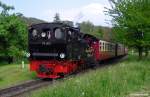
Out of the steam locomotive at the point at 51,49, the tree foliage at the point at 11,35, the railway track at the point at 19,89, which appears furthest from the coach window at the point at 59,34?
the tree foliage at the point at 11,35

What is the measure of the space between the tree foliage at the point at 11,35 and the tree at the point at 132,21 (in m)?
11.1

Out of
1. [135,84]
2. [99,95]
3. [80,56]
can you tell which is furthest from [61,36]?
[99,95]

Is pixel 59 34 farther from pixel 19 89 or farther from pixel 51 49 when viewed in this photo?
pixel 19 89

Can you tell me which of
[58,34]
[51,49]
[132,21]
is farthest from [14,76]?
[132,21]

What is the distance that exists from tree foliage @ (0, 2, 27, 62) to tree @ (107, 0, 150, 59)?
11.1 meters

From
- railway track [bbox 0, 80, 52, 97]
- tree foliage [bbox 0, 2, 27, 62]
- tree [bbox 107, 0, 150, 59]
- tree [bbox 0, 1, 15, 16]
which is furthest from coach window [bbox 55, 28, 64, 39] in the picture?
tree [bbox 0, 1, 15, 16]

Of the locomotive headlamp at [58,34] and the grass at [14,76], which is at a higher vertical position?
the locomotive headlamp at [58,34]

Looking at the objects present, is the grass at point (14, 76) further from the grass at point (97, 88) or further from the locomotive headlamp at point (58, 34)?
the grass at point (97, 88)

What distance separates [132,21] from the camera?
39781mm

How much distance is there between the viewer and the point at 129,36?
4159 cm

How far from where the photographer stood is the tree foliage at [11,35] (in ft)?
154

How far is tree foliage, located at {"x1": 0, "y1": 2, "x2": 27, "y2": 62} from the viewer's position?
46.8 metres

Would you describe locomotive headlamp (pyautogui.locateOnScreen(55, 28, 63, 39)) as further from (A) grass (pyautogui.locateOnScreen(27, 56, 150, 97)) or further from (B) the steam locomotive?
(A) grass (pyautogui.locateOnScreen(27, 56, 150, 97))

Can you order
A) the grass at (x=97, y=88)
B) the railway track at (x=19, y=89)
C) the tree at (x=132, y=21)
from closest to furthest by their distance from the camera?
→ the grass at (x=97, y=88) < the railway track at (x=19, y=89) < the tree at (x=132, y=21)
